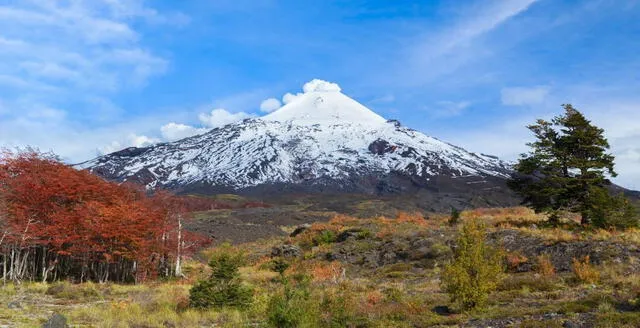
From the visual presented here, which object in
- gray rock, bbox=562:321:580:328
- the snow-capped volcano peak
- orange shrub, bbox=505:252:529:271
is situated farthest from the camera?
the snow-capped volcano peak

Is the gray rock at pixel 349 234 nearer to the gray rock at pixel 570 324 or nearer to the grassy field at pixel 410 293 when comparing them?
the grassy field at pixel 410 293

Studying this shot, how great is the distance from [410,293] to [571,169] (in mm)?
13967

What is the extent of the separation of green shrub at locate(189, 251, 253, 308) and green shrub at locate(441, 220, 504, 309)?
6.75 m

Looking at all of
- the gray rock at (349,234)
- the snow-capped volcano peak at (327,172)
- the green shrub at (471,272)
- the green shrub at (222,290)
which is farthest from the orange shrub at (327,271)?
the snow-capped volcano peak at (327,172)

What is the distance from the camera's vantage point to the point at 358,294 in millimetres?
17375

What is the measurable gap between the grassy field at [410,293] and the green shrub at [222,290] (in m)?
0.38

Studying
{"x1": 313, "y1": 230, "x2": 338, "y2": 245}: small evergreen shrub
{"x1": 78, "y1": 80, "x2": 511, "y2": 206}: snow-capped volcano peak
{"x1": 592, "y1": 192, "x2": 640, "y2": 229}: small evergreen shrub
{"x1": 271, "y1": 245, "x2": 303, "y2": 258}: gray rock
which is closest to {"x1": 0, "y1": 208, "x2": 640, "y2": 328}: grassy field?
{"x1": 592, "y1": 192, "x2": 640, "y2": 229}: small evergreen shrub

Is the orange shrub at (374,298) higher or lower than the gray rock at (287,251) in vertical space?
lower

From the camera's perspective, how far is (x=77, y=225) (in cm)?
2436

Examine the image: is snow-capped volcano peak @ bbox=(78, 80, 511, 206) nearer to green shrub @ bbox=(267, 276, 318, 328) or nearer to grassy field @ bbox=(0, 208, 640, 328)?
grassy field @ bbox=(0, 208, 640, 328)

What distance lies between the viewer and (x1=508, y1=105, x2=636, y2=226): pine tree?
82.1 feet

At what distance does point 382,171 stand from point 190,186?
66538 millimetres

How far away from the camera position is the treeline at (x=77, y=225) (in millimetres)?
23844

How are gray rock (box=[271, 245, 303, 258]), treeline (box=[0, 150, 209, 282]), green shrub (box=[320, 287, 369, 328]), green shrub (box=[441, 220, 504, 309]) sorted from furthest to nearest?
gray rock (box=[271, 245, 303, 258]) < treeline (box=[0, 150, 209, 282]) < green shrub (box=[441, 220, 504, 309]) < green shrub (box=[320, 287, 369, 328])
